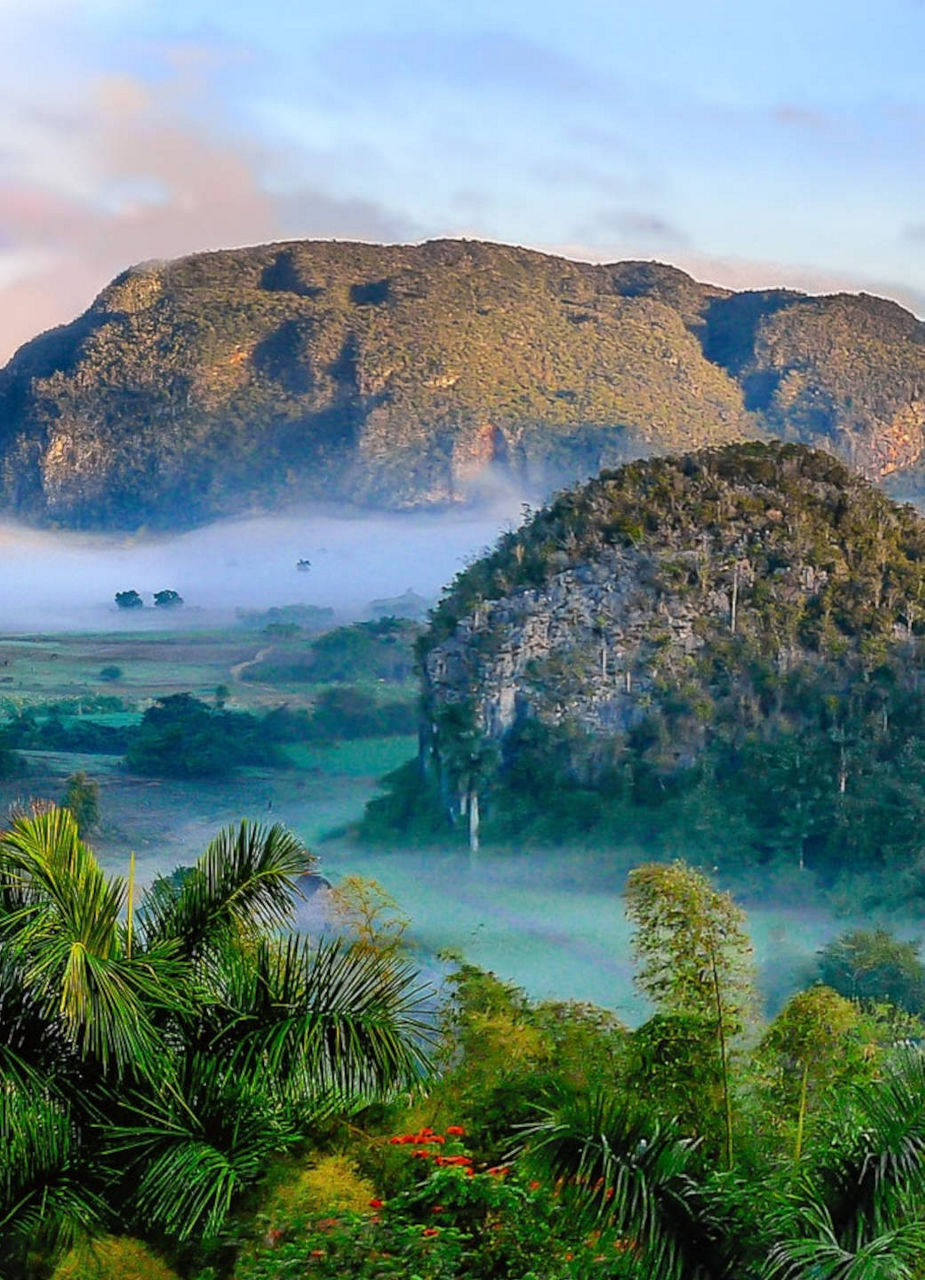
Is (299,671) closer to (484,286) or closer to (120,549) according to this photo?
(120,549)

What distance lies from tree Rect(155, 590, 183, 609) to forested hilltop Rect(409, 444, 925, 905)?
37.5m

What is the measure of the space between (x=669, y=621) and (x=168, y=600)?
41022 mm

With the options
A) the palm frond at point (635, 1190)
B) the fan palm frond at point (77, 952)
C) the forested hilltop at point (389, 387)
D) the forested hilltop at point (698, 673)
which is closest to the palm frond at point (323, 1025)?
the fan palm frond at point (77, 952)

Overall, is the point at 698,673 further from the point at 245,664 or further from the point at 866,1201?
the point at 866,1201

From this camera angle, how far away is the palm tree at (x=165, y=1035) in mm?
5688

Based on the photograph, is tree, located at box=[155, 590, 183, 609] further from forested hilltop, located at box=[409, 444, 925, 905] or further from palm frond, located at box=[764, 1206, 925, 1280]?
palm frond, located at box=[764, 1206, 925, 1280]

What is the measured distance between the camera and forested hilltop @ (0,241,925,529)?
72.3 meters

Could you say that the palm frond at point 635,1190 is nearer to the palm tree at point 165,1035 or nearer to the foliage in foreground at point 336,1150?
the foliage in foreground at point 336,1150

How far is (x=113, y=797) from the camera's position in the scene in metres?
39.1

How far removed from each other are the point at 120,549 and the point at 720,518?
5186cm

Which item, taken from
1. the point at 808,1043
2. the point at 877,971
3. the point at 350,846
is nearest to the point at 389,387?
the point at 350,846

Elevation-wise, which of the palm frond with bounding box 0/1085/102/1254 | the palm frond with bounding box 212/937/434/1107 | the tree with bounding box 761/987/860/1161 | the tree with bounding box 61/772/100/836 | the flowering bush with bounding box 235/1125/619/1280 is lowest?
the tree with bounding box 61/772/100/836

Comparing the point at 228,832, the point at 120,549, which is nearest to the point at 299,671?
the point at 120,549

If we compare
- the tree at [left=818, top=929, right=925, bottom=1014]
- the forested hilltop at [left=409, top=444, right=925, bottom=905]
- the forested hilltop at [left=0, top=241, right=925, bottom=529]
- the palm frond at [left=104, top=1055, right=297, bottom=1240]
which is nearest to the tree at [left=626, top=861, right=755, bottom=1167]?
the palm frond at [left=104, top=1055, right=297, bottom=1240]
